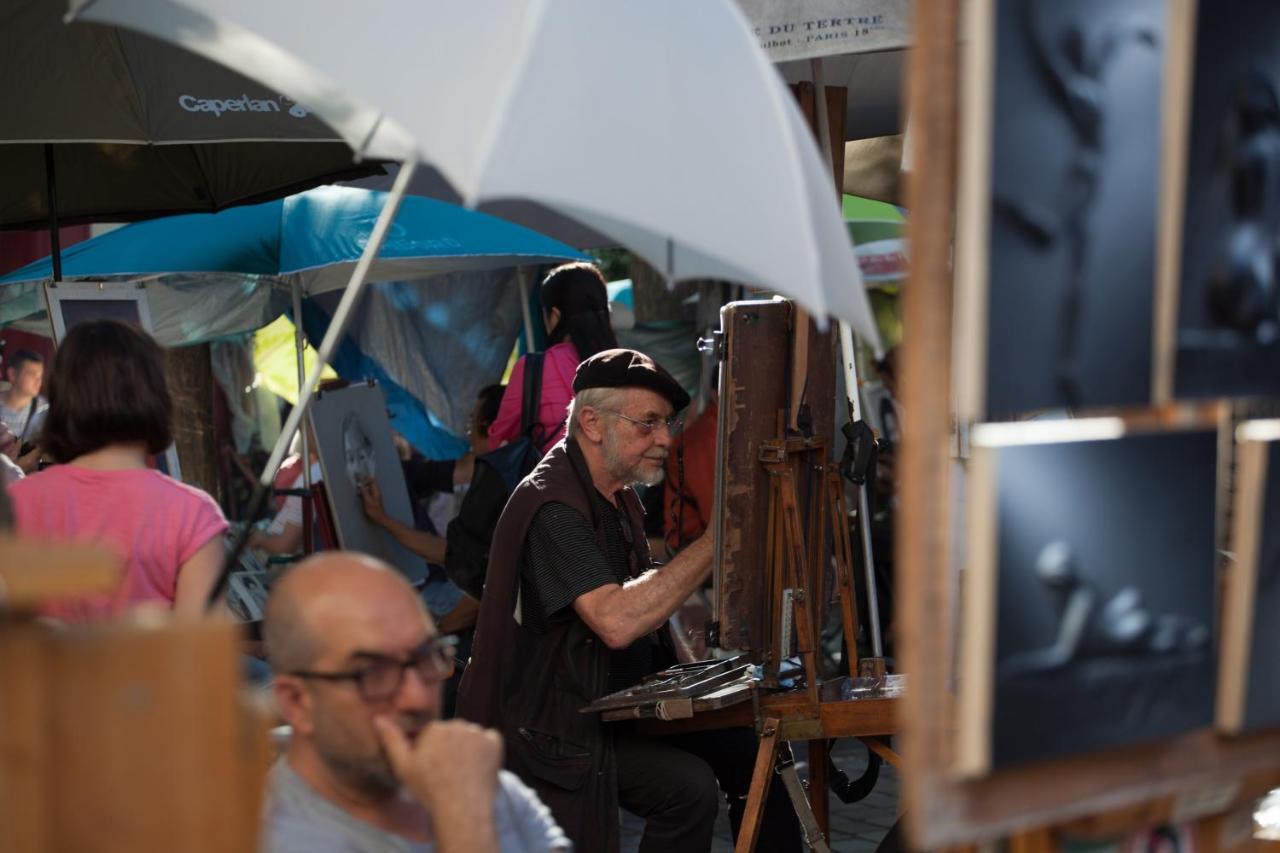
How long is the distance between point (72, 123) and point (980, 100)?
3323 millimetres

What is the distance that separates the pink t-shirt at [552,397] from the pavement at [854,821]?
1.35 m

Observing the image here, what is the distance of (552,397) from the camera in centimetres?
511

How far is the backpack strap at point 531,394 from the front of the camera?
5109mm

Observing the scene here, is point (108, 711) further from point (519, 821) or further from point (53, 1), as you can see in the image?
point (53, 1)

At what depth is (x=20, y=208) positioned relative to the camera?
19.1ft

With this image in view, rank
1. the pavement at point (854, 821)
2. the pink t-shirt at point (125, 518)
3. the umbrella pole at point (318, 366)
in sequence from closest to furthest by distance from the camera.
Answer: the umbrella pole at point (318, 366) → the pink t-shirt at point (125, 518) → the pavement at point (854, 821)

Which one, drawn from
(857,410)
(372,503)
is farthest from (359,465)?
(857,410)

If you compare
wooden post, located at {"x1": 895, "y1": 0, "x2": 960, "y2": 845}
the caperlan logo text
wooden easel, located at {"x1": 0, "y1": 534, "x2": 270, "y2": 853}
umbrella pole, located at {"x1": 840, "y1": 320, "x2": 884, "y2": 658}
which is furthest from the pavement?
wooden easel, located at {"x1": 0, "y1": 534, "x2": 270, "y2": 853}

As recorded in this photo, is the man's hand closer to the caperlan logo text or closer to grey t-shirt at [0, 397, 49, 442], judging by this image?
the caperlan logo text

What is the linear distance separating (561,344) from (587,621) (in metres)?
1.74

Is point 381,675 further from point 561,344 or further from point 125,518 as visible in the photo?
point 561,344

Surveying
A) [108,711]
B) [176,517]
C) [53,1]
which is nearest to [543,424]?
[53,1]

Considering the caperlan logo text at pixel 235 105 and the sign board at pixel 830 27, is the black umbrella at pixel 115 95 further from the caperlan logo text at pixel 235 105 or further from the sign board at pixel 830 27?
the sign board at pixel 830 27

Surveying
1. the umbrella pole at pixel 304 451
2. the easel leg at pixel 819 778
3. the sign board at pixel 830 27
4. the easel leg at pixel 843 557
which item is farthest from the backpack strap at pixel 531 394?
the sign board at pixel 830 27
